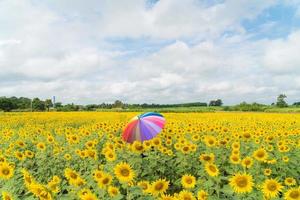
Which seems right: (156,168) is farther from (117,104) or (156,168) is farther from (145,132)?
(117,104)

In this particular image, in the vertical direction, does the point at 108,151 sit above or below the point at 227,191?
above

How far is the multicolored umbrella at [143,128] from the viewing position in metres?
7.00

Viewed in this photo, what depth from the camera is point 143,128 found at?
7.21 metres

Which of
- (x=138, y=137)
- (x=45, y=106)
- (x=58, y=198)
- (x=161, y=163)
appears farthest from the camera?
(x=45, y=106)

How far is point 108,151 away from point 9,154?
2.69m

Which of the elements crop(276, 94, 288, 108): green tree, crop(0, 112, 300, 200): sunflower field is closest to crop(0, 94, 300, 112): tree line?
crop(276, 94, 288, 108): green tree

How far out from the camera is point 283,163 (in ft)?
20.0

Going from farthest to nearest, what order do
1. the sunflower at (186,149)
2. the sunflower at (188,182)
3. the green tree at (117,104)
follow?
the green tree at (117,104) → the sunflower at (186,149) → the sunflower at (188,182)

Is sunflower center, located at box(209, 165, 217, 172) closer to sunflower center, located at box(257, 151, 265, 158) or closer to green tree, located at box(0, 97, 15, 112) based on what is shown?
sunflower center, located at box(257, 151, 265, 158)

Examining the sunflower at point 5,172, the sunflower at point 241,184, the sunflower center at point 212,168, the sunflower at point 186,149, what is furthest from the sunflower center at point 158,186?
the sunflower at point 186,149

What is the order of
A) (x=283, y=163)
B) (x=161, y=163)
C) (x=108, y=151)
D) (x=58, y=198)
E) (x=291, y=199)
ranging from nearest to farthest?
(x=291, y=199) → (x=58, y=198) → (x=108, y=151) → (x=283, y=163) → (x=161, y=163)

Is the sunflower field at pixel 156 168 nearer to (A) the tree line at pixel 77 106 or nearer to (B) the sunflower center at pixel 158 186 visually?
(B) the sunflower center at pixel 158 186

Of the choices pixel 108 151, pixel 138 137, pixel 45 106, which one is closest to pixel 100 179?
pixel 108 151

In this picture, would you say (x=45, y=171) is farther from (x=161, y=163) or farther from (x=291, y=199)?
(x=291, y=199)
